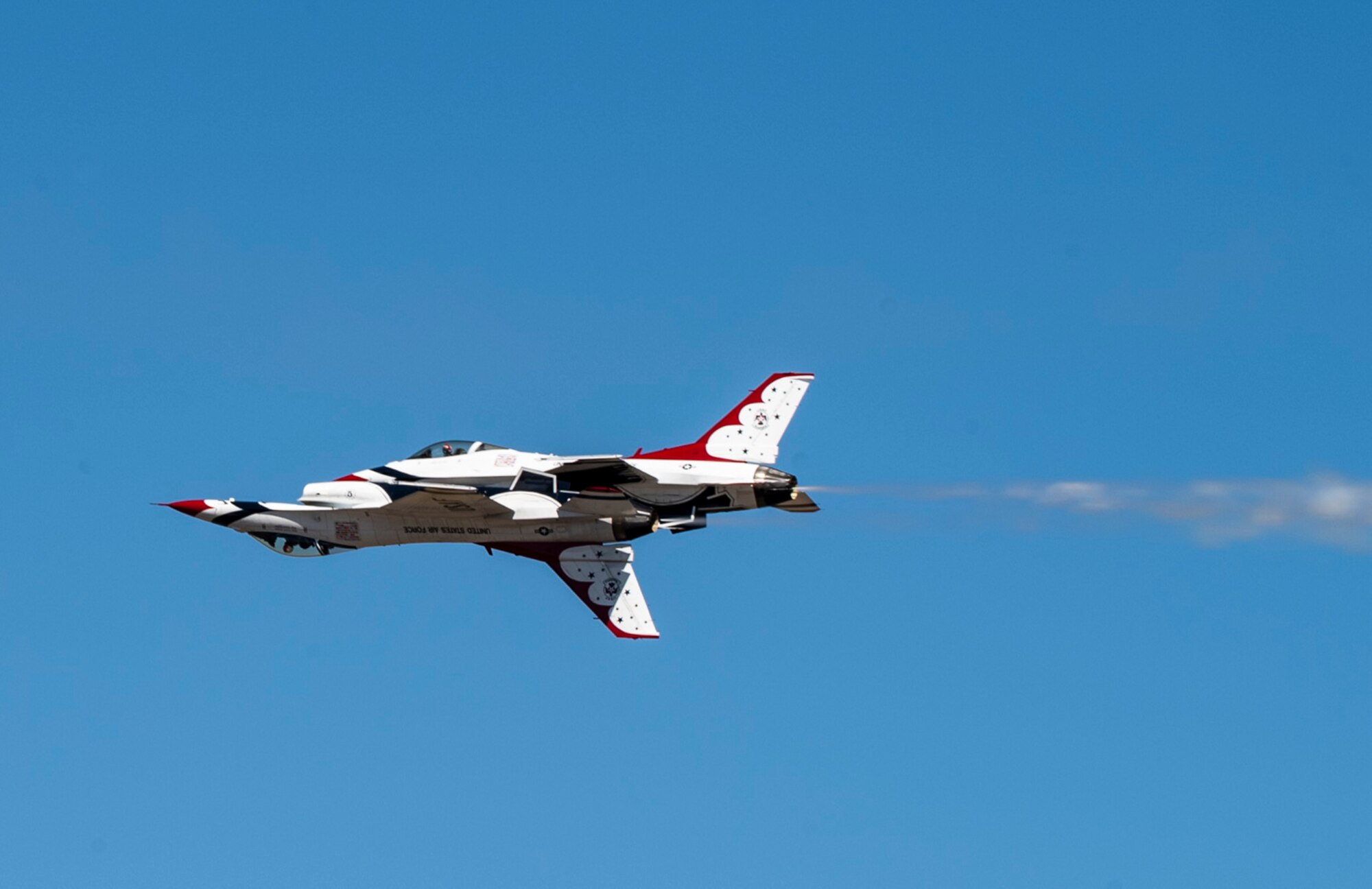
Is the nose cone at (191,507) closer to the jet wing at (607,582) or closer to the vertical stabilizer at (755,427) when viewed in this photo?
the jet wing at (607,582)

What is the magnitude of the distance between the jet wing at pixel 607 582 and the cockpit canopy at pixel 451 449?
8.75 feet

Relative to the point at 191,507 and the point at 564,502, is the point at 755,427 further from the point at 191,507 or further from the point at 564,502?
the point at 191,507

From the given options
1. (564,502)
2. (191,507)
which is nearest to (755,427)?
(564,502)

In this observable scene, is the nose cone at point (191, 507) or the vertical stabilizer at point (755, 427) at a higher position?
the vertical stabilizer at point (755, 427)

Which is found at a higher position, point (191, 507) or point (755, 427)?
point (755, 427)

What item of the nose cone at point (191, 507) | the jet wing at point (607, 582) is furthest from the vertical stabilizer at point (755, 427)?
the nose cone at point (191, 507)

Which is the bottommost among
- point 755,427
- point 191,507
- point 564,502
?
point 191,507

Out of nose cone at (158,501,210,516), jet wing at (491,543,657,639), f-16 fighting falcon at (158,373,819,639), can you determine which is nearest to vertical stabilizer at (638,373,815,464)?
f-16 fighting falcon at (158,373,819,639)

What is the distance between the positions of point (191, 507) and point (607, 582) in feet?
34.8

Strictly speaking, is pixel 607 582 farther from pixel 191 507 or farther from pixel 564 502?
pixel 191 507

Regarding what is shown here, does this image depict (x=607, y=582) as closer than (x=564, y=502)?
No

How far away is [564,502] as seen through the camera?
44.9m

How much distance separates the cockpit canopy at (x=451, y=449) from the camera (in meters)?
45.4

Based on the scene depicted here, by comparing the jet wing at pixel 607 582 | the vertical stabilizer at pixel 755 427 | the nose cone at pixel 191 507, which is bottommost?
the nose cone at pixel 191 507
